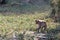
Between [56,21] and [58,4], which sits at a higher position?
[58,4]

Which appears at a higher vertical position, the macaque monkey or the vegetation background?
the macaque monkey

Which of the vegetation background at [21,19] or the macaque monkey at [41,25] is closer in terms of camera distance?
the macaque monkey at [41,25]

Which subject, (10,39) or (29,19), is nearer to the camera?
(10,39)

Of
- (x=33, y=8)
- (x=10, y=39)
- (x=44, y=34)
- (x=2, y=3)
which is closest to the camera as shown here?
(x=10, y=39)

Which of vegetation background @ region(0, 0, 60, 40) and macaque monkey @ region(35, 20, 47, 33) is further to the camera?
vegetation background @ region(0, 0, 60, 40)

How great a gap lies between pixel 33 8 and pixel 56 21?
363cm

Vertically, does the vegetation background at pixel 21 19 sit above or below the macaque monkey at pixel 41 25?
below

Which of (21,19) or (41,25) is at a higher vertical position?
(41,25)

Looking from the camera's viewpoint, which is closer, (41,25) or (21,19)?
(41,25)

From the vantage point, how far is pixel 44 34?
873cm

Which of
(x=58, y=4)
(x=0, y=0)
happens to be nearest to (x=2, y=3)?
(x=0, y=0)

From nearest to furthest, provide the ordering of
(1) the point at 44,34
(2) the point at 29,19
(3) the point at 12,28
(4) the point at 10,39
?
1. (4) the point at 10,39
2. (1) the point at 44,34
3. (3) the point at 12,28
4. (2) the point at 29,19

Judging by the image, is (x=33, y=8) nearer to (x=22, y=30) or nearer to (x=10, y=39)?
(x=22, y=30)

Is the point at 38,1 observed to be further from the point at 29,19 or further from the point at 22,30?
the point at 22,30
